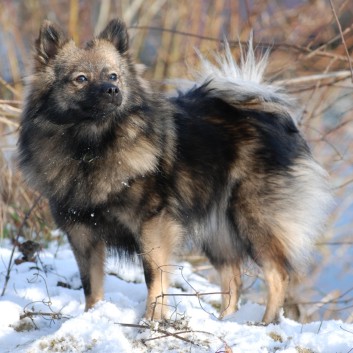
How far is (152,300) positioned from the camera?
11.6ft

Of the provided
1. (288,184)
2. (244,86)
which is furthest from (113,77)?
(288,184)

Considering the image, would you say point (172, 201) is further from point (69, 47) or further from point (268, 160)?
point (69, 47)

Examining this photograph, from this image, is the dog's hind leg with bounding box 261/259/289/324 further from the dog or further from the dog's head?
the dog's head

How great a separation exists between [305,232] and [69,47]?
2012 millimetres

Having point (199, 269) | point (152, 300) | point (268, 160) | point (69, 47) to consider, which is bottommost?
point (199, 269)

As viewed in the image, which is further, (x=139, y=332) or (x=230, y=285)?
(x=230, y=285)

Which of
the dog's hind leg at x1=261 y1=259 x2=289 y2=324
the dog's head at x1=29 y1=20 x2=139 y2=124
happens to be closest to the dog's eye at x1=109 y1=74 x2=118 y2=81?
the dog's head at x1=29 y1=20 x2=139 y2=124

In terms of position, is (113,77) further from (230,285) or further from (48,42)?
(230,285)

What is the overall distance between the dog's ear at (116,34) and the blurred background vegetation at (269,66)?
2165 mm

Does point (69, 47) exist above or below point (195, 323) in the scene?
above

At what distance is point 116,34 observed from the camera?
3.92 metres

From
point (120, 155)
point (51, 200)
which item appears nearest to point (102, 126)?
point (120, 155)

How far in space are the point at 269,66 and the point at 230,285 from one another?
127 inches

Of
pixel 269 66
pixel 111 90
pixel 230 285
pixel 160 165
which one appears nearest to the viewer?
pixel 111 90
